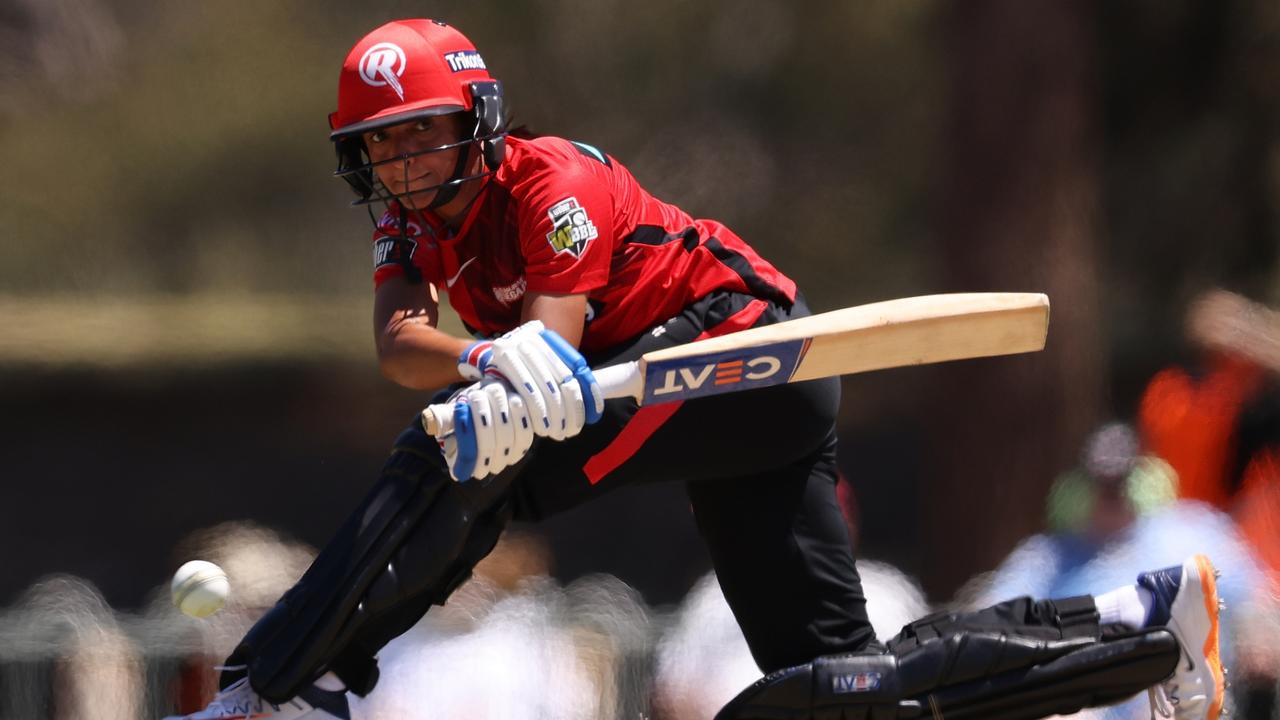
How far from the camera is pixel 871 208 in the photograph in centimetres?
440

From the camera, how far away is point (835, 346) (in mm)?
2516

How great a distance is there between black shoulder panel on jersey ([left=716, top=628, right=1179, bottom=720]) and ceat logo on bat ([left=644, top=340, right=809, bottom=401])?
21.3 inches

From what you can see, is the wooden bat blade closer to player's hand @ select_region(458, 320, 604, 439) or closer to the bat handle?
the bat handle

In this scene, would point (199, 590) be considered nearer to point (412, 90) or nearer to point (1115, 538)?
point (412, 90)

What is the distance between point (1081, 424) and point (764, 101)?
1.30 m

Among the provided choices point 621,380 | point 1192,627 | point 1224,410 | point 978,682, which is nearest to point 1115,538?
point 1224,410

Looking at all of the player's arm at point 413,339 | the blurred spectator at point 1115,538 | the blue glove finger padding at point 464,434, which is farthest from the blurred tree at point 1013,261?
the blue glove finger padding at point 464,434

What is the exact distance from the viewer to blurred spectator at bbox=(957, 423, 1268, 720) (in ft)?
13.1

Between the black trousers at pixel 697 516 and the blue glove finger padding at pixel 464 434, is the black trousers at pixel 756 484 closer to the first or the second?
the black trousers at pixel 697 516

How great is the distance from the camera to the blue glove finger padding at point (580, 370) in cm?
236

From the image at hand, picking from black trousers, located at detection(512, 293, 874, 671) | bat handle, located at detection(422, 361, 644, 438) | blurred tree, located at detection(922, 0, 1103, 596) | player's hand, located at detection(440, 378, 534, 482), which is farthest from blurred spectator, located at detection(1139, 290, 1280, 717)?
player's hand, located at detection(440, 378, 534, 482)

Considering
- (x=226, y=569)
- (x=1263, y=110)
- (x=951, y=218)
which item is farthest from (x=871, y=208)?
(x=226, y=569)

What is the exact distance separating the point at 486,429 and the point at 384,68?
0.70 metres

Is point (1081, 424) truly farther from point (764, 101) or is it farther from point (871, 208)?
point (764, 101)
